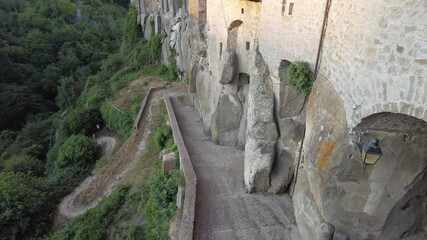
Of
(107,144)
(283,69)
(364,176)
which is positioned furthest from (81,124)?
(364,176)

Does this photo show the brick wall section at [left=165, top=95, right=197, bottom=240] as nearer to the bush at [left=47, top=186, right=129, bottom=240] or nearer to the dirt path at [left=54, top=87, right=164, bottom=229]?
the bush at [left=47, top=186, right=129, bottom=240]

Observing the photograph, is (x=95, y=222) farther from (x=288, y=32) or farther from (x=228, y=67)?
(x=288, y=32)

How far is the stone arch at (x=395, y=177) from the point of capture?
4840mm

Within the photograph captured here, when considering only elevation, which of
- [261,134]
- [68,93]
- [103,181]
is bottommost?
[68,93]

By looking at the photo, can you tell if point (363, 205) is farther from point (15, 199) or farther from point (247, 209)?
point (15, 199)

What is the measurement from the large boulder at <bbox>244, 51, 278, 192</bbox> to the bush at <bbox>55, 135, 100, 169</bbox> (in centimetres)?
1203

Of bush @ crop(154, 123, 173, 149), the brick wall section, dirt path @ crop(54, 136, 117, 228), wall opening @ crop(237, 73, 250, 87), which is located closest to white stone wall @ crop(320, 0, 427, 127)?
the brick wall section

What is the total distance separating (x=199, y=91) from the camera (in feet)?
51.2

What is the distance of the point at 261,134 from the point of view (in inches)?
341

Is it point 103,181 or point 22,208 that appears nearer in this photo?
point 22,208

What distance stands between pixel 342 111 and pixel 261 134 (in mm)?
3389

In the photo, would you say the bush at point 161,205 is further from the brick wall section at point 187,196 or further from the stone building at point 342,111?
the stone building at point 342,111

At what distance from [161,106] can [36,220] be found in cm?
851

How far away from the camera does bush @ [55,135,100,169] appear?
17.4 metres
